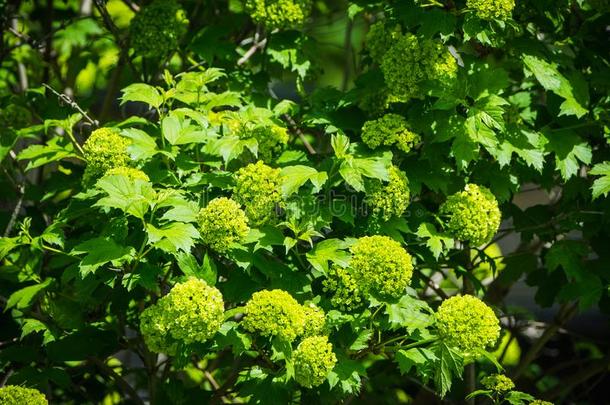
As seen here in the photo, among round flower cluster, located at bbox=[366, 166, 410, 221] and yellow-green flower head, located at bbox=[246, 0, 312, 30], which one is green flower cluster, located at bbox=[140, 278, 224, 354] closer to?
round flower cluster, located at bbox=[366, 166, 410, 221]

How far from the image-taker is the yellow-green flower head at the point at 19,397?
3.56m

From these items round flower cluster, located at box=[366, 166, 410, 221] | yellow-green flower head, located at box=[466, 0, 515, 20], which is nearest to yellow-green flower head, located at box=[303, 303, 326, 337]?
round flower cluster, located at box=[366, 166, 410, 221]

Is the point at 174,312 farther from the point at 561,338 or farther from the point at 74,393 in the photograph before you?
the point at 561,338

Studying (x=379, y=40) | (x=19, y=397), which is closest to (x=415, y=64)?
(x=379, y=40)

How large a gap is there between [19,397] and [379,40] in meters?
2.35

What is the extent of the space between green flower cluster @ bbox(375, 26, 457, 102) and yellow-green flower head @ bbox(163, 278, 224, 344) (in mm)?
1311

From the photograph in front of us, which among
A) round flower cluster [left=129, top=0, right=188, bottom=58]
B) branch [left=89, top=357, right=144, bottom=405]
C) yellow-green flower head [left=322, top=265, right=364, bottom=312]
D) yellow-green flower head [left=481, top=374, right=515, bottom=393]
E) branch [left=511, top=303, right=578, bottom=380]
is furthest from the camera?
branch [left=511, top=303, right=578, bottom=380]

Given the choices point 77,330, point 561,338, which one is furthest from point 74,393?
point 561,338

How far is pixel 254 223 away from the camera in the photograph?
12.2 ft

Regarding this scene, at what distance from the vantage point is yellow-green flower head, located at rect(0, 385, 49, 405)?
11.7 feet

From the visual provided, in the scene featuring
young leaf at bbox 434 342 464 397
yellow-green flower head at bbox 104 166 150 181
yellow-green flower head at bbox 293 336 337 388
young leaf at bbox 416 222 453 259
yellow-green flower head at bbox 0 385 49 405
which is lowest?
young leaf at bbox 434 342 464 397

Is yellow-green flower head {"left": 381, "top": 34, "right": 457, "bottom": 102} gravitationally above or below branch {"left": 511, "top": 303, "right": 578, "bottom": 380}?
above

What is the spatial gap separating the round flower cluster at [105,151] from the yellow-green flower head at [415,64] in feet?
4.07

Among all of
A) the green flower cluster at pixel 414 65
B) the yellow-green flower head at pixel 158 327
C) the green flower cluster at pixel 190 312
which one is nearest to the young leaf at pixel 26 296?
the yellow-green flower head at pixel 158 327
